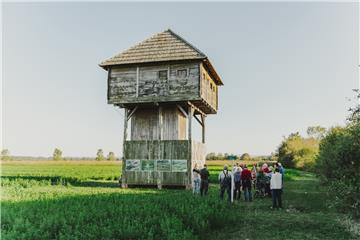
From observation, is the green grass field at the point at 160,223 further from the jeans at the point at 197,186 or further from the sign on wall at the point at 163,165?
the sign on wall at the point at 163,165

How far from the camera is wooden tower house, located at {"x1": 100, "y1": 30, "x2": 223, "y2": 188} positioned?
23.1 meters

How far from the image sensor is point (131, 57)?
24.5m

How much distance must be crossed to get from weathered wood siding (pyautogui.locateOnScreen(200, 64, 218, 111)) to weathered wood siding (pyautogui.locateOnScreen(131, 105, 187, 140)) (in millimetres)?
2486

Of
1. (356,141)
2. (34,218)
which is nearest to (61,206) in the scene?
(34,218)

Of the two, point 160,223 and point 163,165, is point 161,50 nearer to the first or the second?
point 163,165

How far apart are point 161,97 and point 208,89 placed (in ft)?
15.2

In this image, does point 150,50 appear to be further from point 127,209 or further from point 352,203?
point 352,203

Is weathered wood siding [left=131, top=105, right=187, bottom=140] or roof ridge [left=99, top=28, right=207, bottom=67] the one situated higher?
roof ridge [left=99, top=28, right=207, bottom=67]

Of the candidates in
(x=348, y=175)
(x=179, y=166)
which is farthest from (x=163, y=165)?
(x=348, y=175)

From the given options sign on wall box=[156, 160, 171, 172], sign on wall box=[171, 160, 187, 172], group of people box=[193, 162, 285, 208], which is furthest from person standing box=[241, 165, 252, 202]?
sign on wall box=[156, 160, 171, 172]

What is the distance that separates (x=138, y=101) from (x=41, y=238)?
15.6 metres

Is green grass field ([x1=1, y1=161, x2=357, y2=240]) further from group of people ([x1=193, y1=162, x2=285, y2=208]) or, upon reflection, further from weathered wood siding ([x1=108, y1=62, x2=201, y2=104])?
weathered wood siding ([x1=108, y1=62, x2=201, y2=104])

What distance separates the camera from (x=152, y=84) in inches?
932

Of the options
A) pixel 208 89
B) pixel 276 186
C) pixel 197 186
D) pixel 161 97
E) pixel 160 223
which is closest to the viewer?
pixel 160 223
